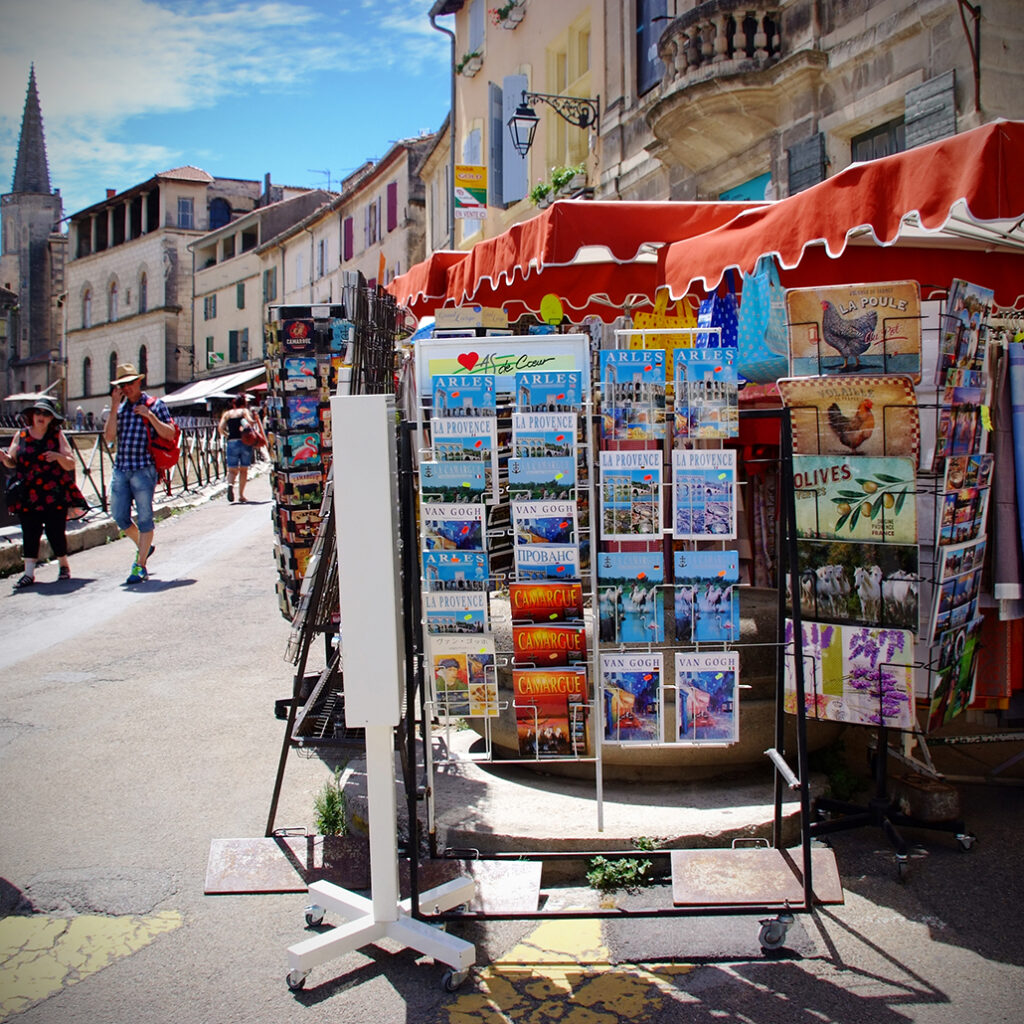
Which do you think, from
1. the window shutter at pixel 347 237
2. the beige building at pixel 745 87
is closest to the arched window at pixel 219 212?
the window shutter at pixel 347 237

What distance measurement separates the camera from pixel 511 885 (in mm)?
3631

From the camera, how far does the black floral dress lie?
371 inches

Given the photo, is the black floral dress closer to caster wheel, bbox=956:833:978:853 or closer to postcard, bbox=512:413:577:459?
postcard, bbox=512:413:577:459

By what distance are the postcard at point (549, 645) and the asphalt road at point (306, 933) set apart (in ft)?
2.94

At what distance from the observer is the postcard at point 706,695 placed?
11.8 ft

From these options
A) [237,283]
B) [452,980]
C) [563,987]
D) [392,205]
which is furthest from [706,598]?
[237,283]

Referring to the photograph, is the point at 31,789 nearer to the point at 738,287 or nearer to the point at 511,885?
the point at 511,885

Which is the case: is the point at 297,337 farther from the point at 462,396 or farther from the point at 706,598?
the point at 706,598

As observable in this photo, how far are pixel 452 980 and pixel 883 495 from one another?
231 centimetres

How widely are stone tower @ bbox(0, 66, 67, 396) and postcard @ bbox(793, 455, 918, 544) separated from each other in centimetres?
7377

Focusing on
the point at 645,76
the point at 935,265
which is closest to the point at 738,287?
the point at 935,265

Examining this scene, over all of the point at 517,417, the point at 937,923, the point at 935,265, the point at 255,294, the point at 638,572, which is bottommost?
the point at 937,923

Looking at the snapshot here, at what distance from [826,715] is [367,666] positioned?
6.27 ft

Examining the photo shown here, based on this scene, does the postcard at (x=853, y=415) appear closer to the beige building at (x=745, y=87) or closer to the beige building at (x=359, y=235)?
the beige building at (x=745, y=87)
